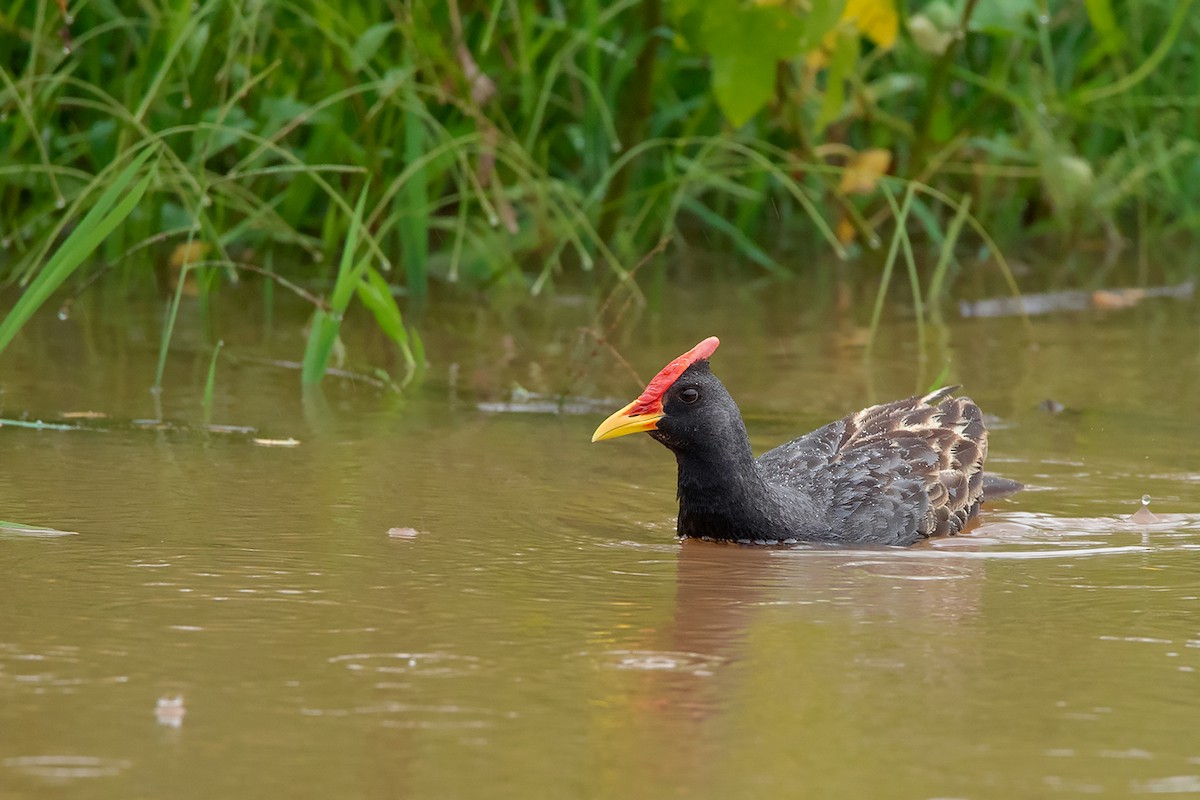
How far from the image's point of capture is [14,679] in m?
4.00

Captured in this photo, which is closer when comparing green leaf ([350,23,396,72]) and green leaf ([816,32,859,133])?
green leaf ([350,23,396,72])

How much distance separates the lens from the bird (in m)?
5.74

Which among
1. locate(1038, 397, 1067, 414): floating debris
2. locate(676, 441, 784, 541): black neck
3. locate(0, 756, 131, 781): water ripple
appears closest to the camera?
locate(0, 756, 131, 781): water ripple

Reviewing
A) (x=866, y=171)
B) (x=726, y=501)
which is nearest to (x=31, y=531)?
(x=726, y=501)

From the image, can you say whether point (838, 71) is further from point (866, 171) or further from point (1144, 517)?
point (1144, 517)

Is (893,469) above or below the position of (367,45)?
below

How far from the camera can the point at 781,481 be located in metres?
6.12

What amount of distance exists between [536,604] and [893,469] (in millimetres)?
1791

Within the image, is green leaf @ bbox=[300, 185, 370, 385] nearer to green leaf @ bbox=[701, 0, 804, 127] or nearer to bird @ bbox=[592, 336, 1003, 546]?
bird @ bbox=[592, 336, 1003, 546]

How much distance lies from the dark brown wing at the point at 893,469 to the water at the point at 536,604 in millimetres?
141

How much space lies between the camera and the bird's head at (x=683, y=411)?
5.79 m

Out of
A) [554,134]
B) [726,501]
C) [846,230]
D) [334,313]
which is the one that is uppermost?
[554,134]

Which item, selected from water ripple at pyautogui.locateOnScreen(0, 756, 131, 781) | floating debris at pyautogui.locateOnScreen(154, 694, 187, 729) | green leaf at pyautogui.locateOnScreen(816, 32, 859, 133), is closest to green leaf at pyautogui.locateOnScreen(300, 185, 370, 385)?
green leaf at pyautogui.locateOnScreen(816, 32, 859, 133)

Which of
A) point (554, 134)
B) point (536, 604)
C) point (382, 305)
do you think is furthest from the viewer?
point (554, 134)
